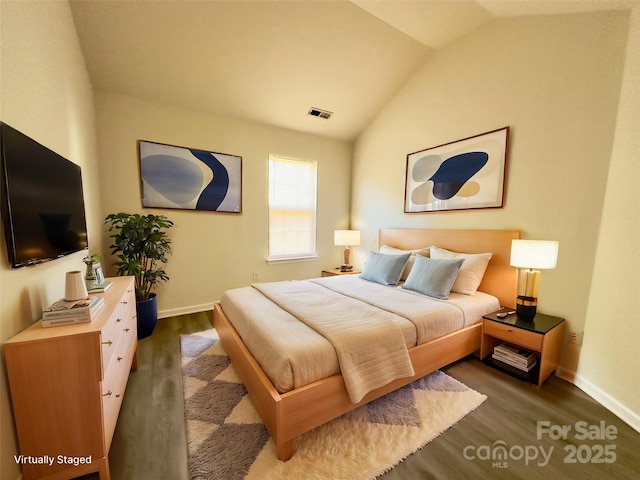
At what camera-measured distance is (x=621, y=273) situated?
5.58 ft

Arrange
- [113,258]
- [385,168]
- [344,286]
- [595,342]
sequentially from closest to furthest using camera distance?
[595,342] < [344,286] < [113,258] < [385,168]

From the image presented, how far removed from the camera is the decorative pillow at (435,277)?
2334 millimetres

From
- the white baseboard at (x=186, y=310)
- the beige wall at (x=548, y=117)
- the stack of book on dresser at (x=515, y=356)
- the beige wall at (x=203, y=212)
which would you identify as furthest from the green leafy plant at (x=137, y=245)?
the stack of book on dresser at (x=515, y=356)

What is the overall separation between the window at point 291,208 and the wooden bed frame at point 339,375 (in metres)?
1.53

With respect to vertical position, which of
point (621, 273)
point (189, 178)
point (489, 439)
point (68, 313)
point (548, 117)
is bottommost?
point (489, 439)

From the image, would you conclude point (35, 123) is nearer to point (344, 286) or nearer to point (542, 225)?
point (344, 286)

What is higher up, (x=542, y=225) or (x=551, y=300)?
(x=542, y=225)

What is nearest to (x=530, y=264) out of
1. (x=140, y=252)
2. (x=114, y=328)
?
(x=114, y=328)

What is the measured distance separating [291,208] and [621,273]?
11.4 ft

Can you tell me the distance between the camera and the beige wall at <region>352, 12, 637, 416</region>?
73.4 inches

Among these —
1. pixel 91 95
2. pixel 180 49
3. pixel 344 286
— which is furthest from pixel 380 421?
pixel 91 95

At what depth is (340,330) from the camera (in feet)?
5.21

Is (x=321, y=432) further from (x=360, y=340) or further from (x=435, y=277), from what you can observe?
(x=435, y=277)

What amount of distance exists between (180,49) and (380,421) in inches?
141
